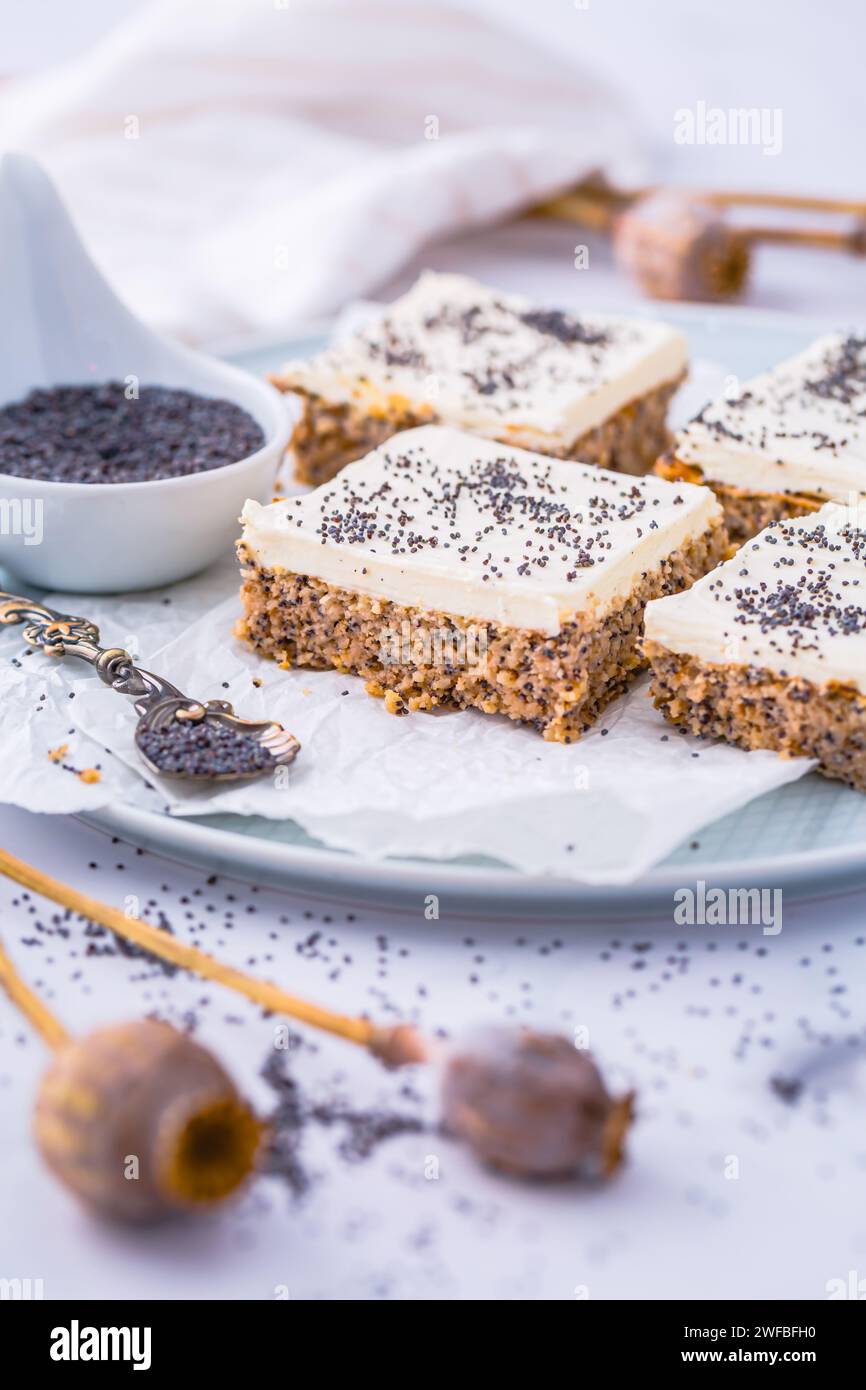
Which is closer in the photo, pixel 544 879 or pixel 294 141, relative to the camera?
pixel 544 879

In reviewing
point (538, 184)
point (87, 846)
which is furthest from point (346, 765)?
point (538, 184)

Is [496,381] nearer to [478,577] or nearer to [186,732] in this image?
[478,577]

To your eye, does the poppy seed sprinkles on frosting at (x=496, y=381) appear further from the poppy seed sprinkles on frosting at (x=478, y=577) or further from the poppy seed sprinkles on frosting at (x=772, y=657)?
the poppy seed sprinkles on frosting at (x=772, y=657)

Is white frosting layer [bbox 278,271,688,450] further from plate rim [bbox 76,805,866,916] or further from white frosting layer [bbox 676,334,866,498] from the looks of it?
plate rim [bbox 76,805,866,916]

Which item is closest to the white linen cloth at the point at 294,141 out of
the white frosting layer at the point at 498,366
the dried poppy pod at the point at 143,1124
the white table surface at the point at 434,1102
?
the white frosting layer at the point at 498,366

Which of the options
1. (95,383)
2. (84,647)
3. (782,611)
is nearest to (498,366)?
(95,383)
